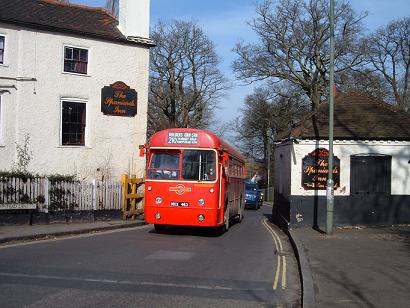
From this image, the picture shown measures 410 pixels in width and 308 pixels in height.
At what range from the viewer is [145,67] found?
81.7 feet

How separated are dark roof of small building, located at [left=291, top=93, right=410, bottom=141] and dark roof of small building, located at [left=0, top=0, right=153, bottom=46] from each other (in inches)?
362

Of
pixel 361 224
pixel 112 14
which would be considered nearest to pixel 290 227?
pixel 361 224

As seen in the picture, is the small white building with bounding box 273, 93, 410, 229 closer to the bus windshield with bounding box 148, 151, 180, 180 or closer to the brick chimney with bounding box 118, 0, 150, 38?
the bus windshield with bounding box 148, 151, 180, 180

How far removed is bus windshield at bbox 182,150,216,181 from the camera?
16.4 meters

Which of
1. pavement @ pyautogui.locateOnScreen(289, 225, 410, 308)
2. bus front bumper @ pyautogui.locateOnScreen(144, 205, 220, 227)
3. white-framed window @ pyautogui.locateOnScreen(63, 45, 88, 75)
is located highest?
white-framed window @ pyautogui.locateOnScreen(63, 45, 88, 75)

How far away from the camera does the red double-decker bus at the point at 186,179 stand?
1628 centimetres

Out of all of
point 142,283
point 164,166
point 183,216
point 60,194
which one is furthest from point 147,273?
point 60,194

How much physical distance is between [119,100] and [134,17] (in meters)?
4.12

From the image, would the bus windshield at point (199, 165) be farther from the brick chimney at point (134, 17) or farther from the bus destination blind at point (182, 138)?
the brick chimney at point (134, 17)

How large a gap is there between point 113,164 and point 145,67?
467 cm

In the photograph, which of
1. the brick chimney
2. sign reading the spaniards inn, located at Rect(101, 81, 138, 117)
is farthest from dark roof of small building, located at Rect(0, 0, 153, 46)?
sign reading the spaniards inn, located at Rect(101, 81, 138, 117)

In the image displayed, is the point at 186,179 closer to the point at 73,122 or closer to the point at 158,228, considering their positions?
the point at 158,228

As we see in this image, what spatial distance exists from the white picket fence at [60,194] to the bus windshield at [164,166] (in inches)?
169

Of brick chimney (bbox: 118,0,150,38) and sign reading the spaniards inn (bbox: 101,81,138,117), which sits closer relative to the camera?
sign reading the spaniards inn (bbox: 101,81,138,117)
